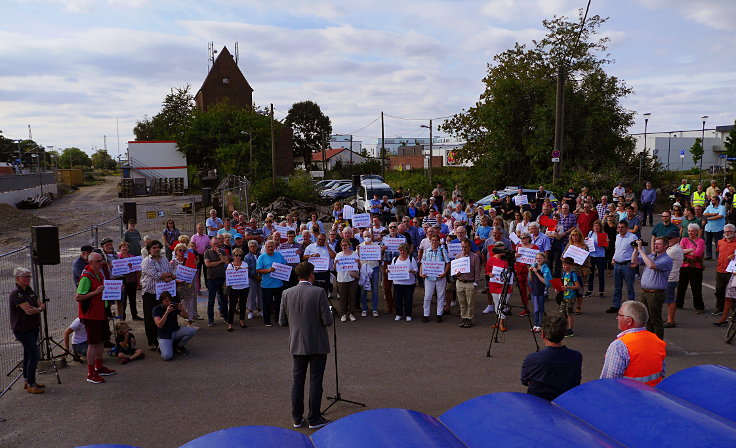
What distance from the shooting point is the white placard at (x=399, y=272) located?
37.4 ft

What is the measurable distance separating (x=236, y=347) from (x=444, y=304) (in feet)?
14.5

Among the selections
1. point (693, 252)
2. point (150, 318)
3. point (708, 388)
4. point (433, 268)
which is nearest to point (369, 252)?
point (433, 268)

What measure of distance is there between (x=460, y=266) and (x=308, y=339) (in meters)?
4.88

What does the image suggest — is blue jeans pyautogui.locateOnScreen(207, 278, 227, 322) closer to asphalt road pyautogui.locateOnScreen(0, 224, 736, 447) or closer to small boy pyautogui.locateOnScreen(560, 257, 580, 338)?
asphalt road pyautogui.locateOnScreen(0, 224, 736, 447)

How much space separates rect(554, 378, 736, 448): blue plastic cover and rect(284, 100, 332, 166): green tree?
3370 inches

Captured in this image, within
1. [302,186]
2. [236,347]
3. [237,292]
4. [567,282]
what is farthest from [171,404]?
[302,186]

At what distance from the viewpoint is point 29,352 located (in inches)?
312

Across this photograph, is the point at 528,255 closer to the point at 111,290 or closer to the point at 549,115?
the point at 111,290

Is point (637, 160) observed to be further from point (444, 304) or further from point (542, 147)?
point (444, 304)

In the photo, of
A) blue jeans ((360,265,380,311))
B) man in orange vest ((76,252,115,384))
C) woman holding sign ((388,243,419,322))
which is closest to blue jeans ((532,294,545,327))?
woman holding sign ((388,243,419,322))

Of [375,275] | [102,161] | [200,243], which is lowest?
[375,275]

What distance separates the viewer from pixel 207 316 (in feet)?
40.0

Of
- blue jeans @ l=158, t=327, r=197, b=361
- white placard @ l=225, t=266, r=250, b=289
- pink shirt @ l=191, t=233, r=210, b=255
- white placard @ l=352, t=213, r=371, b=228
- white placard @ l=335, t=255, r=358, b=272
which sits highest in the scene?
white placard @ l=352, t=213, r=371, b=228

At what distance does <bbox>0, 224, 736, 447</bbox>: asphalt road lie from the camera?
7.06 m
